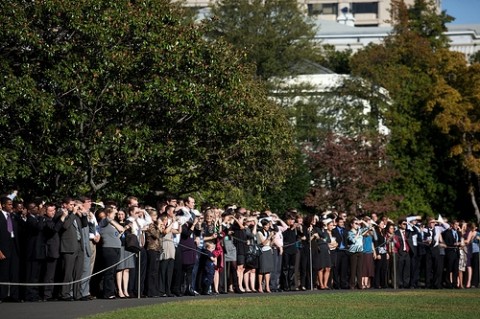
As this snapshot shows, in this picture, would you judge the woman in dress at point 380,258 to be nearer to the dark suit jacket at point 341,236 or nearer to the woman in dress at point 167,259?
the dark suit jacket at point 341,236

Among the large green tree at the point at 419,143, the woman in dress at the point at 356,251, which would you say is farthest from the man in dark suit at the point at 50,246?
the large green tree at the point at 419,143

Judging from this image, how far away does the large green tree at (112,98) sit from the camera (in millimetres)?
38656

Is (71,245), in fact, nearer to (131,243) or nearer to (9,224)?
(9,224)

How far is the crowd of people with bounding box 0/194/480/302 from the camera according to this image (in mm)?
29328

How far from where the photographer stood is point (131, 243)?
31.0 m

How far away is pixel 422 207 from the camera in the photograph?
79.5 m

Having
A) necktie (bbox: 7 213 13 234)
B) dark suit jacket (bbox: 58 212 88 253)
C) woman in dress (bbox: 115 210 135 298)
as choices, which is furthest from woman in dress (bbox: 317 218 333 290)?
necktie (bbox: 7 213 13 234)

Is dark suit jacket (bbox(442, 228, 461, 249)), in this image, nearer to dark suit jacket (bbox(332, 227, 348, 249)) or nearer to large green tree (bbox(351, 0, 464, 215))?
dark suit jacket (bbox(332, 227, 348, 249))

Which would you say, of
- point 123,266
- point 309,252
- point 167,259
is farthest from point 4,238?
point 309,252

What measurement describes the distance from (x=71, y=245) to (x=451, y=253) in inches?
587

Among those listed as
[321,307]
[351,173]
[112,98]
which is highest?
[351,173]

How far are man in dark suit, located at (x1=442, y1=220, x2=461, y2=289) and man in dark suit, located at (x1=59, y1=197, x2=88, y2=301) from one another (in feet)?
47.2

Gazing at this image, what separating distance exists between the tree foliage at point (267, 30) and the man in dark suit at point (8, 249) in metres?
51.4

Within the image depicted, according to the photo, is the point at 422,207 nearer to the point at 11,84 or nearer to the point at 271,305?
the point at 11,84
